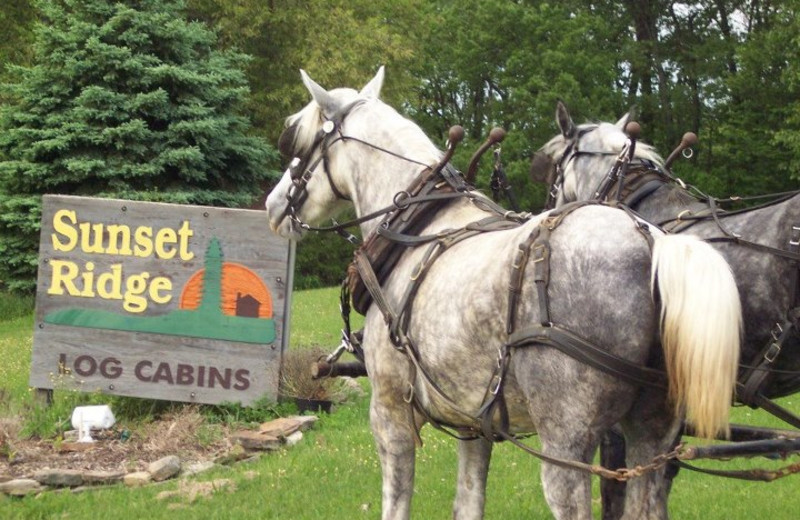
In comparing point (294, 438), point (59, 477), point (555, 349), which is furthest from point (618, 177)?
point (59, 477)

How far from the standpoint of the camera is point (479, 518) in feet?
14.7

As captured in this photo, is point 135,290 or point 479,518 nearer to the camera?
point 479,518

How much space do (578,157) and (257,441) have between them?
3.40 m

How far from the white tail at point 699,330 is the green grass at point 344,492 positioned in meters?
3.31

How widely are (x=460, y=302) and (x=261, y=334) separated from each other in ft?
15.8

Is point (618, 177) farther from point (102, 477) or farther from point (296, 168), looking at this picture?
point (102, 477)

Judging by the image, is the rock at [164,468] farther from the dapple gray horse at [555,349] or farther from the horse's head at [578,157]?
the horse's head at [578,157]

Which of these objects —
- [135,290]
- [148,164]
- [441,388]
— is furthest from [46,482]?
[148,164]

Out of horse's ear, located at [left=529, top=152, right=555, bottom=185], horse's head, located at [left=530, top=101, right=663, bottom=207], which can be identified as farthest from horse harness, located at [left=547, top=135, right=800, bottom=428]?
horse's ear, located at [left=529, top=152, right=555, bottom=185]

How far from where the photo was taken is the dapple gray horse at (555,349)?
10.4ft

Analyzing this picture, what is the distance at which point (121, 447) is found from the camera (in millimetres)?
7645

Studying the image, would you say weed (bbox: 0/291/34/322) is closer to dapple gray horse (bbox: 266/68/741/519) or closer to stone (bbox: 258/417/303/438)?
stone (bbox: 258/417/303/438)

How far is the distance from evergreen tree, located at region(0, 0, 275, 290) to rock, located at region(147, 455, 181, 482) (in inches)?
417

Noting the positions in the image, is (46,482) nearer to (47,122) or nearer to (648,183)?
(648,183)
